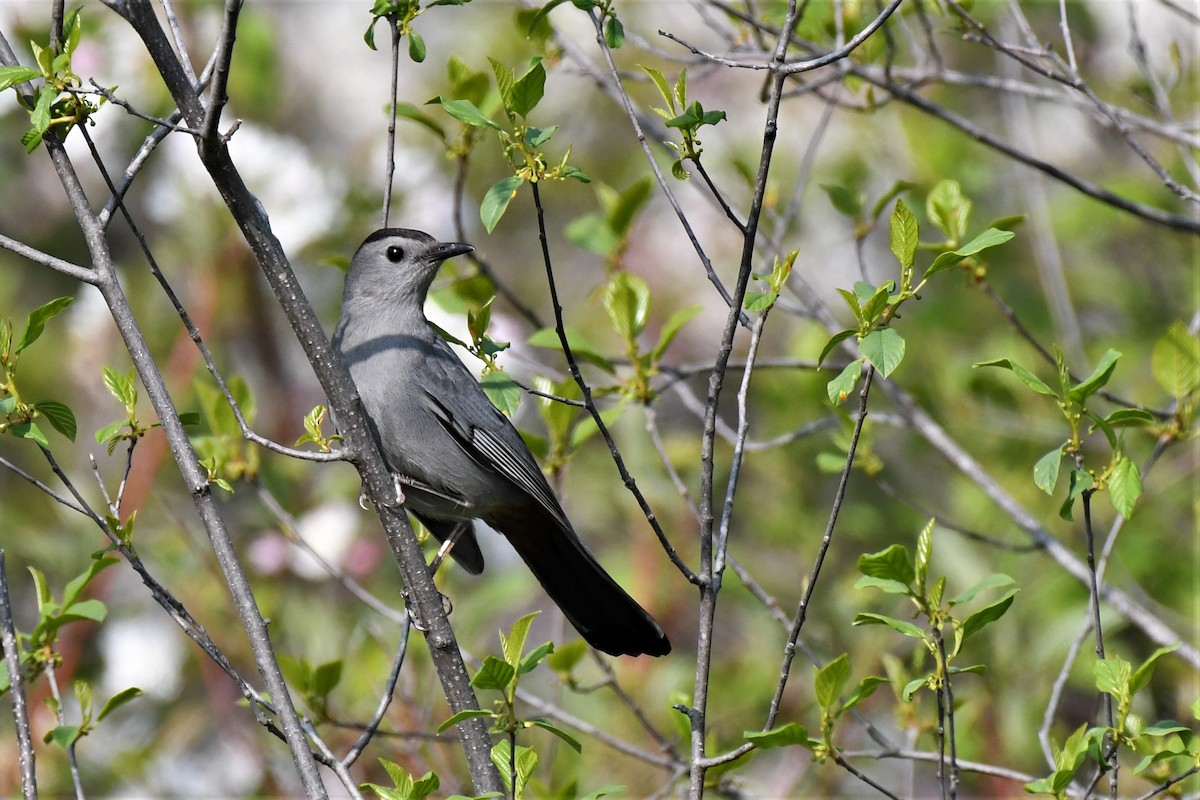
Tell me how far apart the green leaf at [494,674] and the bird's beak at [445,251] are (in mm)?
1881

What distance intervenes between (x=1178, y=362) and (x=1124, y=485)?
0.88 m

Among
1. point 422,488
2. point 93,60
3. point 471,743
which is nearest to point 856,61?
point 422,488

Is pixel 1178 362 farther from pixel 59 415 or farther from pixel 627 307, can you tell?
pixel 59 415

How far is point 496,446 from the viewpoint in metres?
4.14

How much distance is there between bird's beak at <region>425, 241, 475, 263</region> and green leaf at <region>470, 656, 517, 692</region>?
1.88 metres

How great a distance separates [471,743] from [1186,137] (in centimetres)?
280

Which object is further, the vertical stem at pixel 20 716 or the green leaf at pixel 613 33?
the green leaf at pixel 613 33

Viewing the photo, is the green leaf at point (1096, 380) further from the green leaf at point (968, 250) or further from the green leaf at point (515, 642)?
the green leaf at point (515, 642)

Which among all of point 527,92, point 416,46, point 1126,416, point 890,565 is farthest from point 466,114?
point 1126,416

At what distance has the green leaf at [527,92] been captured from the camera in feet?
8.10

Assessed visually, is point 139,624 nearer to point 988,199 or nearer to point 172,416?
point 172,416

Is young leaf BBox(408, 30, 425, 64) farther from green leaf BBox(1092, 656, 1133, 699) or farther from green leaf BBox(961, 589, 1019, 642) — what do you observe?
green leaf BBox(1092, 656, 1133, 699)

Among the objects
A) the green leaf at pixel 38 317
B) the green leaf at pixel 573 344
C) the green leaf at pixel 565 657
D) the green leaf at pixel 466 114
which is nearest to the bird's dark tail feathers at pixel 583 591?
the green leaf at pixel 565 657

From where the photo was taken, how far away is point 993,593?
16.2 feet
